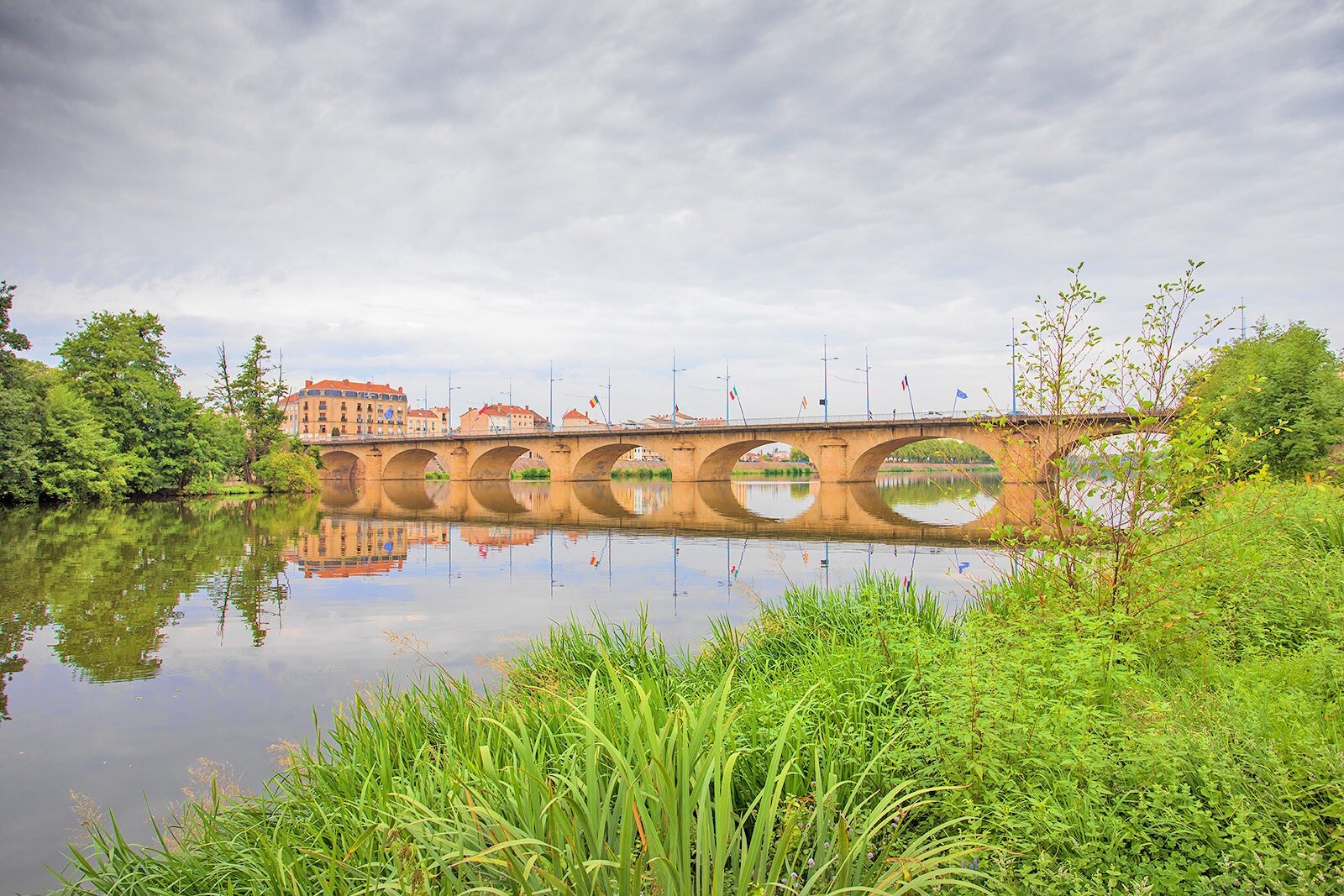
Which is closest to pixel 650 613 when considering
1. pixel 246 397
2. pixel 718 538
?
pixel 718 538

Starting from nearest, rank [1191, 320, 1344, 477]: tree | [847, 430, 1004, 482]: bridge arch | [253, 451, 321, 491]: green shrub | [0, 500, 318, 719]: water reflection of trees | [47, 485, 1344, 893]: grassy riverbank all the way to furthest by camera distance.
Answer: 1. [47, 485, 1344, 893]: grassy riverbank
2. [0, 500, 318, 719]: water reflection of trees
3. [1191, 320, 1344, 477]: tree
4. [847, 430, 1004, 482]: bridge arch
5. [253, 451, 321, 491]: green shrub

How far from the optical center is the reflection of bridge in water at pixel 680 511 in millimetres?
24547

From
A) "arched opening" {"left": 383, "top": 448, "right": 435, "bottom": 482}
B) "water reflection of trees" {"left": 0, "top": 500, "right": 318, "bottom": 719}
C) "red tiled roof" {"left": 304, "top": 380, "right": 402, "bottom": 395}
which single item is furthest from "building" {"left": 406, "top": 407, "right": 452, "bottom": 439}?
"water reflection of trees" {"left": 0, "top": 500, "right": 318, "bottom": 719}

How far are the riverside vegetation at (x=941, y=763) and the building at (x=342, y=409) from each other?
120 metres

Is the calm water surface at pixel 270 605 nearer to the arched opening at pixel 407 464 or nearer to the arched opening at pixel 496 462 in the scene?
the arched opening at pixel 496 462

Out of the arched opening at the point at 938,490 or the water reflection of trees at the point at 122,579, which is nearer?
the water reflection of trees at the point at 122,579

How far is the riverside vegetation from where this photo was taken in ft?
8.64

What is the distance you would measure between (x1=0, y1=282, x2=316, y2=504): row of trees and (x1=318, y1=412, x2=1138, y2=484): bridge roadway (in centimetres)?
1692

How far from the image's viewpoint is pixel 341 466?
8825 cm

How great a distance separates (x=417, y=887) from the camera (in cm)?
253

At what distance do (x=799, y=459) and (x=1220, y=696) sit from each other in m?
127

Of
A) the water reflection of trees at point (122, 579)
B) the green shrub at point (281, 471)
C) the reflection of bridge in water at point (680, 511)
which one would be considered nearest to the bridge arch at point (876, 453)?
the reflection of bridge in water at point (680, 511)

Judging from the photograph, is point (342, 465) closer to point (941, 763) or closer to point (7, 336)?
point (7, 336)

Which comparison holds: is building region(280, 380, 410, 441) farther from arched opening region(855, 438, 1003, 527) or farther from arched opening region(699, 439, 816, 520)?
arched opening region(855, 438, 1003, 527)
